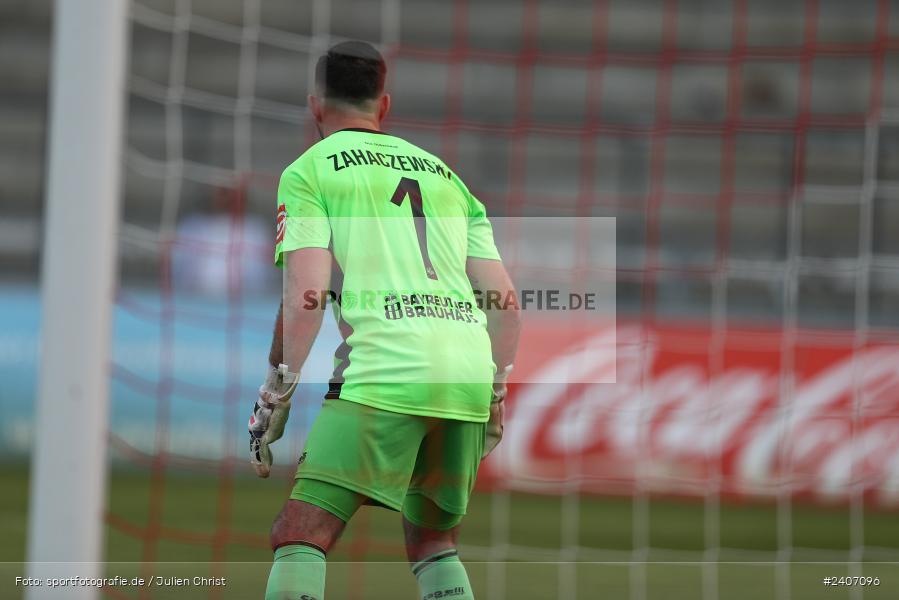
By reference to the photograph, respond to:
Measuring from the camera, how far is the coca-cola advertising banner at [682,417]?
669 centimetres

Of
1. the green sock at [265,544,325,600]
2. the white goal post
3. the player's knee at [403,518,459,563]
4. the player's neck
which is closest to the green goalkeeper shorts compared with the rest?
the green sock at [265,544,325,600]

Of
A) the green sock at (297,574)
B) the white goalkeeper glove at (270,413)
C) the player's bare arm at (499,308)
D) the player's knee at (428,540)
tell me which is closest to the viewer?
the green sock at (297,574)

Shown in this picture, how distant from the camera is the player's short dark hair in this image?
114 inches

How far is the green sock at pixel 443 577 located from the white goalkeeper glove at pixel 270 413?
0.49 meters

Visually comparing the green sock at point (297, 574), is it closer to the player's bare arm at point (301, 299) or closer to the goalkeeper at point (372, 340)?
the goalkeeper at point (372, 340)

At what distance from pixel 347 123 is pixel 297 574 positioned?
1106 millimetres

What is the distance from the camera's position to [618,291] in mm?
9492

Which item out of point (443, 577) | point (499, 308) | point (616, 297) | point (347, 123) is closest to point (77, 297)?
point (347, 123)

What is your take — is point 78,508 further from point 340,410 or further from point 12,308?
point 12,308

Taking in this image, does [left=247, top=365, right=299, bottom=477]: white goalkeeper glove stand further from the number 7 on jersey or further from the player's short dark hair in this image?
the player's short dark hair

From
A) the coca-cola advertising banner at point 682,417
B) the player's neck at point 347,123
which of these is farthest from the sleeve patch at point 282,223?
the coca-cola advertising banner at point 682,417

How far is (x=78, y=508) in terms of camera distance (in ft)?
10.8

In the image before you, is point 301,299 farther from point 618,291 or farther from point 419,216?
point 618,291

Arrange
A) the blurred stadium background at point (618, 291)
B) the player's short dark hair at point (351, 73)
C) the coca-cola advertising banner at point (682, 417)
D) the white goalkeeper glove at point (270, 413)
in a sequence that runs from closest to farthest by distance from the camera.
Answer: the white goalkeeper glove at point (270, 413), the player's short dark hair at point (351, 73), the blurred stadium background at point (618, 291), the coca-cola advertising banner at point (682, 417)
